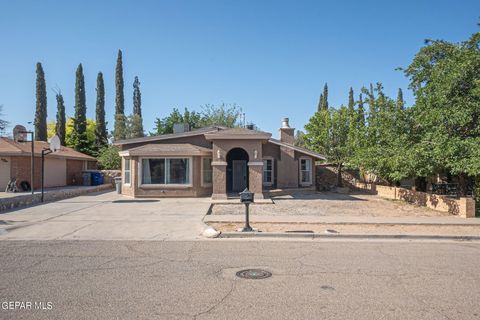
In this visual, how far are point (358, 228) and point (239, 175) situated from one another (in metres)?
12.7

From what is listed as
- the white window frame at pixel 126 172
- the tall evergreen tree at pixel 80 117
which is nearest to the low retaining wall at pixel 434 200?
the white window frame at pixel 126 172

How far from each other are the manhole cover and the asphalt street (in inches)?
6.8

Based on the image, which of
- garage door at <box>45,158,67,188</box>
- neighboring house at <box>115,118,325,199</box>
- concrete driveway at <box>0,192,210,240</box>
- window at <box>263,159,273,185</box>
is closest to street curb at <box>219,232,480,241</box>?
concrete driveway at <box>0,192,210,240</box>

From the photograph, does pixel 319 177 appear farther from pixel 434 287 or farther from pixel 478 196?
pixel 434 287

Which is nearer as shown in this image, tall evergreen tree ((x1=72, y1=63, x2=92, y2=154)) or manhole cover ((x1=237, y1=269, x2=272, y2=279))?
manhole cover ((x1=237, y1=269, x2=272, y2=279))

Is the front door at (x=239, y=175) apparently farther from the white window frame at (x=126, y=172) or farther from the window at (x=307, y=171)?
the white window frame at (x=126, y=172)

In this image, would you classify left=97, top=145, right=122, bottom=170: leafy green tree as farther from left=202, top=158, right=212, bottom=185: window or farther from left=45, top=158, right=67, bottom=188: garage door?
left=202, top=158, right=212, bottom=185: window

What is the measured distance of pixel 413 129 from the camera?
17781 millimetres

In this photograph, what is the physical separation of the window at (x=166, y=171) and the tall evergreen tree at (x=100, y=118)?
2443cm

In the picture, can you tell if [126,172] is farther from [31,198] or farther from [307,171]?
[307,171]

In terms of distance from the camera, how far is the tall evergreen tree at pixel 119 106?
41719mm

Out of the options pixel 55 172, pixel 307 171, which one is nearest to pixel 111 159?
pixel 55 172

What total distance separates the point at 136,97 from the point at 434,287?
5725cm

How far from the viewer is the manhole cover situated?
6266mm
